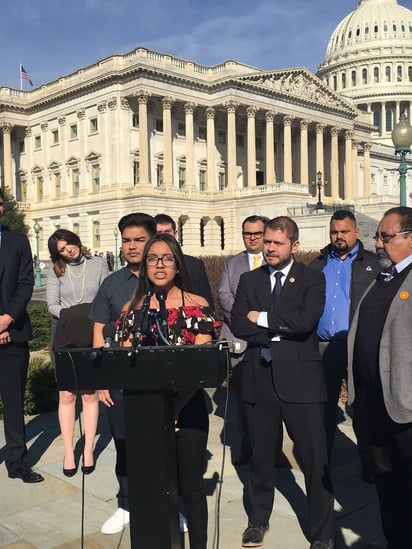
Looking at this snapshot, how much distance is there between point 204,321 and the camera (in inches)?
156

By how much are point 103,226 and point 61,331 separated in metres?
55.4

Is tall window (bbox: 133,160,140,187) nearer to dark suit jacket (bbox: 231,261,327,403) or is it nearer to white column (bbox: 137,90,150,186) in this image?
white column (bbox: 137,90,150,186)

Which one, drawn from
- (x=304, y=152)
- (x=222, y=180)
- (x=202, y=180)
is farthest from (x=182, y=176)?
(x=304, y=152)

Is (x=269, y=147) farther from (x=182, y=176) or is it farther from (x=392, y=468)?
(x=392, y=468)

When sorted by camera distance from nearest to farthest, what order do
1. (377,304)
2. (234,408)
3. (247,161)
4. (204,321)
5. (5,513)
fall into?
1. (204,321)
2. (377,304)
3. (5,513)
4. (234,408)
5. (247,161)

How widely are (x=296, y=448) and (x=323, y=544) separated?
0.71 meters

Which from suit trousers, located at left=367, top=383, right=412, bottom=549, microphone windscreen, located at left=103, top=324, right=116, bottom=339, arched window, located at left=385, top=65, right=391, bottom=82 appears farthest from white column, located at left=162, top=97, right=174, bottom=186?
arched window, located at left=385, top=65, right=391, bottom=82

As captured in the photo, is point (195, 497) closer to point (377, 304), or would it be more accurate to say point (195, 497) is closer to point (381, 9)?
point (377, 304)

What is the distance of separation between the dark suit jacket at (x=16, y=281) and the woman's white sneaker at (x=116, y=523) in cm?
223

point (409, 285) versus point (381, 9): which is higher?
point (381, 9)

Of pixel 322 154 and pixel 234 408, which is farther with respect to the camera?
pixel 322 154

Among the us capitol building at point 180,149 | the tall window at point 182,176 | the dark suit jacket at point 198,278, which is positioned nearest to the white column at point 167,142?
the us capitol building at point 180,149

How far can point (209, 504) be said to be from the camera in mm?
5512

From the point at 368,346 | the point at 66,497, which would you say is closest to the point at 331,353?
the point at 368,346
